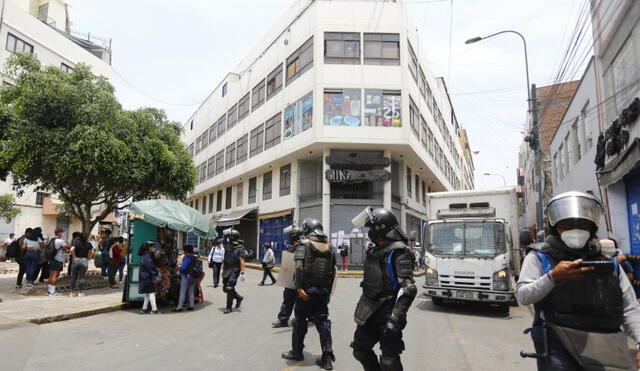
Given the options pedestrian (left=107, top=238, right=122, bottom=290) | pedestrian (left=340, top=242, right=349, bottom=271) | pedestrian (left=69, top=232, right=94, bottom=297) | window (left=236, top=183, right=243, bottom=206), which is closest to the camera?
pedestrian (left=69, top=232, right=94, bottom=297)

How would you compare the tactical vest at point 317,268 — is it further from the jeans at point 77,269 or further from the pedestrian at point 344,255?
the pedestrian at point 344,255

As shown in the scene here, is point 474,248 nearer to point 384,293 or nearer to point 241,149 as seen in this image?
point 384,293

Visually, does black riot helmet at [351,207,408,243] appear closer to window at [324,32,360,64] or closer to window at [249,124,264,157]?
window at [324,32,360,64]

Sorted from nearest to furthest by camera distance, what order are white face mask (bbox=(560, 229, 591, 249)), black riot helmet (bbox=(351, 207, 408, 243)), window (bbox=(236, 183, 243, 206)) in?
white face mask (bbox=(560, 229, 591, 249)), black riot helmet (bbox=(351, 207, 408, 243)), window (bbox=(236, 183, 243, 206))

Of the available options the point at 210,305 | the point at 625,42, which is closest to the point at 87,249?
the point at 210,305

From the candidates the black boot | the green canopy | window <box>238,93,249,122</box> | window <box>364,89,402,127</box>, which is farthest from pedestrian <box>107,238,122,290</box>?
window <box>238,93,249,122</box>

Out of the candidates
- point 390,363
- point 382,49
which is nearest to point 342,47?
point 382,49

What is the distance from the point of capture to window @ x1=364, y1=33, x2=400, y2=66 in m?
22.8

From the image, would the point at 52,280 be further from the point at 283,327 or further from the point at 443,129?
the point at 443,129

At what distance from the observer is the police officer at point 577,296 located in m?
2.38

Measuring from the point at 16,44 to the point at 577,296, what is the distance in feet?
122

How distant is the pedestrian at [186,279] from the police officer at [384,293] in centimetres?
641

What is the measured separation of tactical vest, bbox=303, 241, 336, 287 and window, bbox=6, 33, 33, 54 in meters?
33.1

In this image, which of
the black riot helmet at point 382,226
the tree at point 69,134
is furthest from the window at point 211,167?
the black riot helmet at point 382,226
